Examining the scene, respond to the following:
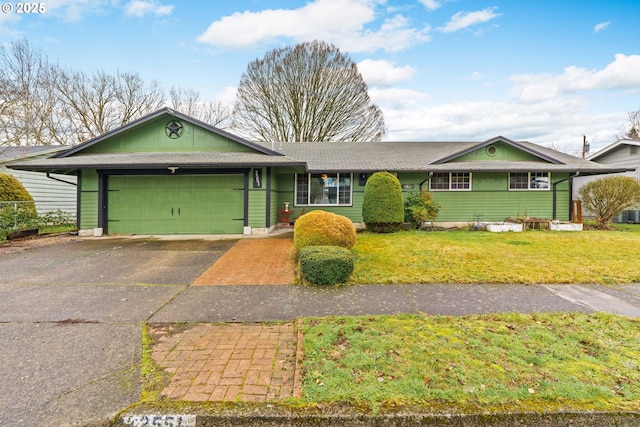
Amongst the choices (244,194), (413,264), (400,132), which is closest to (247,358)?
(413,264)

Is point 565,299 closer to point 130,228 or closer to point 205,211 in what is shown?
point 205,211

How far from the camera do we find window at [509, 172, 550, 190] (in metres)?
12.7

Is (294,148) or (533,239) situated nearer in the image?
(533,239)

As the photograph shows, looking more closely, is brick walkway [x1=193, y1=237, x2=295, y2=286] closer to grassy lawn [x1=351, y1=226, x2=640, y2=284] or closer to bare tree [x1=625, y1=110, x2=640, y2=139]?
grassy lawn [x1=351, y1=226, x2=640, y2=284]

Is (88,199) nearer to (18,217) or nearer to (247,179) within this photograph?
(18,217)

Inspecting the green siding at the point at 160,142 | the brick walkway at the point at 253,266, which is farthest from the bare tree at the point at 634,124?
the brick walkway at the point at 253,266

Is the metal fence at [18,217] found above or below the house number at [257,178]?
below

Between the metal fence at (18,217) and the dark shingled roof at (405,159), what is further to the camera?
the dark shingled roof at (405,159)

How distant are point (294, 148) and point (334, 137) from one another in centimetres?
705

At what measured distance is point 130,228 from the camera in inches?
432

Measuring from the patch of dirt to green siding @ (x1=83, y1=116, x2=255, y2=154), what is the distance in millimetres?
3441

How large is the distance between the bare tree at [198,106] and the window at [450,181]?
20.0 m

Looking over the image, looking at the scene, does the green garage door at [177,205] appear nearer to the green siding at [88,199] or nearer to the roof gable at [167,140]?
the green siding at [88,199]

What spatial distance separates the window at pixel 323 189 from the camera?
12.7m
